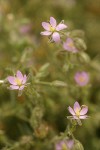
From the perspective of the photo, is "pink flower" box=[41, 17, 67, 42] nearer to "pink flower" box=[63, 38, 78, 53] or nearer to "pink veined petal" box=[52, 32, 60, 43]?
"pink veined petal" box=[52, 32, 60, 43]

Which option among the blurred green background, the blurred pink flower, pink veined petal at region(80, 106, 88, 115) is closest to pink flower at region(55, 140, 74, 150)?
the blurred green background

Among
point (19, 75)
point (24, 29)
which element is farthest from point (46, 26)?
point (24, 29)

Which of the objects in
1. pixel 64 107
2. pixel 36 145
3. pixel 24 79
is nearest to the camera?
pixel 24 79

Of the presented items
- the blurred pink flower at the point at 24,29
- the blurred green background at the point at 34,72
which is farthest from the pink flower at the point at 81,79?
the blurred pink flower at the point at 24,29

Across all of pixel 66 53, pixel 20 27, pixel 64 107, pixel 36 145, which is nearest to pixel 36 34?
pixel 20 27

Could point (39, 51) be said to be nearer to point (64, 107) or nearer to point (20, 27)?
point (20, 27)
